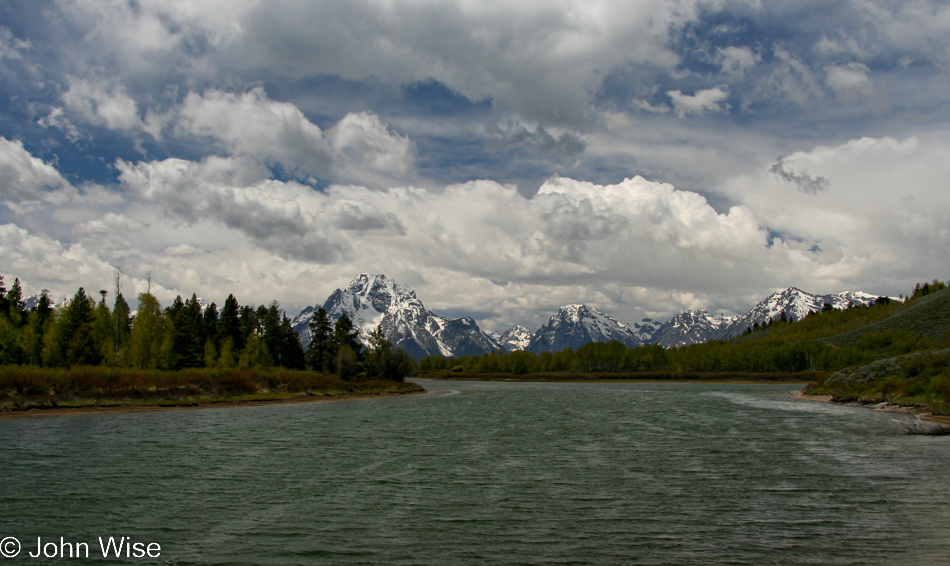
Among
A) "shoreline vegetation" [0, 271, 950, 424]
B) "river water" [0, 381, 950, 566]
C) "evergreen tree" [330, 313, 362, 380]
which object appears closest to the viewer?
"river water" [0, 381, 950, 566]

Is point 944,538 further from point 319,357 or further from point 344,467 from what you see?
point 319,357

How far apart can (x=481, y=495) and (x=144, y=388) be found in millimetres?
64170

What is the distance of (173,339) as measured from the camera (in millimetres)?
106000

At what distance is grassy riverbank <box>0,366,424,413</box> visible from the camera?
200ft

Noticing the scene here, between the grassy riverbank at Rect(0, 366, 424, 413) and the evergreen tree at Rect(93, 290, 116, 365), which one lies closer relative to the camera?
the grassy riverbank at Rect(0, 366, 424, 413)

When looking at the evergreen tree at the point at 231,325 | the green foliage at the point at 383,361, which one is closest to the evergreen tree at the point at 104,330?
the evergreen tree at the point at 231,325

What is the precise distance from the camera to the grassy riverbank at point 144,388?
200 feet

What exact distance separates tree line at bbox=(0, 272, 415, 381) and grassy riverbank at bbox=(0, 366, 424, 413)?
1842cm

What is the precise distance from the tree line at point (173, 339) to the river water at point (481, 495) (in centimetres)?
5709

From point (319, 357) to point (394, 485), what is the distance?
111 metres

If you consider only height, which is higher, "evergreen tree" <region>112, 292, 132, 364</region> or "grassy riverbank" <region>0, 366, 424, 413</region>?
"evergreen tree" <region>112, 292, 132, 364</region>

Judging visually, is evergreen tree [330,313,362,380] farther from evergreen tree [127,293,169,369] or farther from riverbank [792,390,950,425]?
riverbank [792,390,950,425]

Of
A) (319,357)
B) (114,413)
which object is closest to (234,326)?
(319,357)

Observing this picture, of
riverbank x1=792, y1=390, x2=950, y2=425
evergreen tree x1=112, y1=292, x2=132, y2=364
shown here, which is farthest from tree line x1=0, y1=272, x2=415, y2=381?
riverbank x1=792, y1=390, x2=950, y2=425
